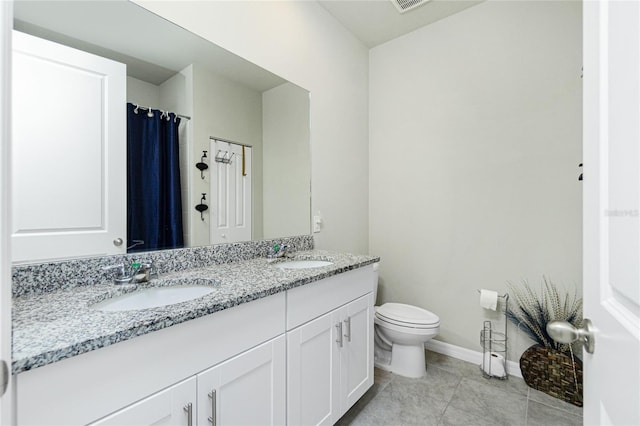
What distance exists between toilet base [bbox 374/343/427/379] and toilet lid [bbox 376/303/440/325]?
7.8 inches

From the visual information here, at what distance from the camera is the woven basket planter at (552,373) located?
66.8 inches

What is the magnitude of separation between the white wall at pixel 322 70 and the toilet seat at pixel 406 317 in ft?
1.92

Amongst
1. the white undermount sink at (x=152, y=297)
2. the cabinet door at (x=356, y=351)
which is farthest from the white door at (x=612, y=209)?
the white undermount sink at (x=152, y=297)

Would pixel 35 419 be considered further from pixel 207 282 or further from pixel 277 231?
pixel 277 231

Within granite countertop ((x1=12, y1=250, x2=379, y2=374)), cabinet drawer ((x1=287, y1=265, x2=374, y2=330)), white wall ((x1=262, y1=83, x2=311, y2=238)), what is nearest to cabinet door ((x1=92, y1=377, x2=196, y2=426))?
granite countertop ((x1=12, y1=250, x2=379, y2=374))

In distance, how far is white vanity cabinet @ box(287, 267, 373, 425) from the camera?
1227mm

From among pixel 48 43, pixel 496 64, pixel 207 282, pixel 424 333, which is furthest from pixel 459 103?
pixel 48 43

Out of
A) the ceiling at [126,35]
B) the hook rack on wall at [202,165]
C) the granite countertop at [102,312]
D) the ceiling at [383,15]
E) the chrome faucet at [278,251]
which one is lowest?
the granite countertop at [102,312]

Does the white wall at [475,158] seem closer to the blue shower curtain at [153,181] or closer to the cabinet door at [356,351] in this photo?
the cabinet door at [356,351]

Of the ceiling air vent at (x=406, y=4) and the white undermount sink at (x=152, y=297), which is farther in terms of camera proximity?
the ceiling air vent at (x=406, y=4)

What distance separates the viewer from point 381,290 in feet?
8.73

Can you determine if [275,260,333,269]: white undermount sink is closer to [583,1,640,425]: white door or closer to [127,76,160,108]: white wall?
[127,76,160,108]: white wall

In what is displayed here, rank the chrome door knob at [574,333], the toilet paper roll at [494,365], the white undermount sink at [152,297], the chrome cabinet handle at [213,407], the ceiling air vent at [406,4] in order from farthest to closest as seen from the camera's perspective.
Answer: the ceiling air vent at [406,4] → the toilet paper roll at [494,365] → the white undermount sink at [152,297] → the chrome cabinet handle at [213,407] → the chrome door knob at [574,333]

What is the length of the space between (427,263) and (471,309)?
1.51 feet
